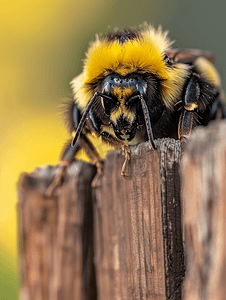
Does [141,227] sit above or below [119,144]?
below

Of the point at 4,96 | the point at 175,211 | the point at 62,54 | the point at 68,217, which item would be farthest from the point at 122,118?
the point at 62,54

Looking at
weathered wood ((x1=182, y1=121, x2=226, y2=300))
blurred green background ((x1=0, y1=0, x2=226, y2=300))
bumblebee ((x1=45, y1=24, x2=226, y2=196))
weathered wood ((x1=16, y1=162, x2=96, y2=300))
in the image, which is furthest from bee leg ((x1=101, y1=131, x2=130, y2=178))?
blurred green background ((x1=0, y1=0, x2=226, y2=300))

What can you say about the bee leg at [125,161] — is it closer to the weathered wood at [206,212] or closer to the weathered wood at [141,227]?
the weathered wood at [141,227]

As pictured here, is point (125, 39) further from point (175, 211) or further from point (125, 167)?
point (175, 211)

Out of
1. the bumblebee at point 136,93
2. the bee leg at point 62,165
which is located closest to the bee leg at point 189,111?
the bumblebee at point 136,93

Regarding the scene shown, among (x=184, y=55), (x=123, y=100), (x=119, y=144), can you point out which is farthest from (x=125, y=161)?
(x=184, y=55)

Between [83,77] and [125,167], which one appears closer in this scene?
[125,167]

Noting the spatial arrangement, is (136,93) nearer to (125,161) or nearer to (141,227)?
(125,161)
